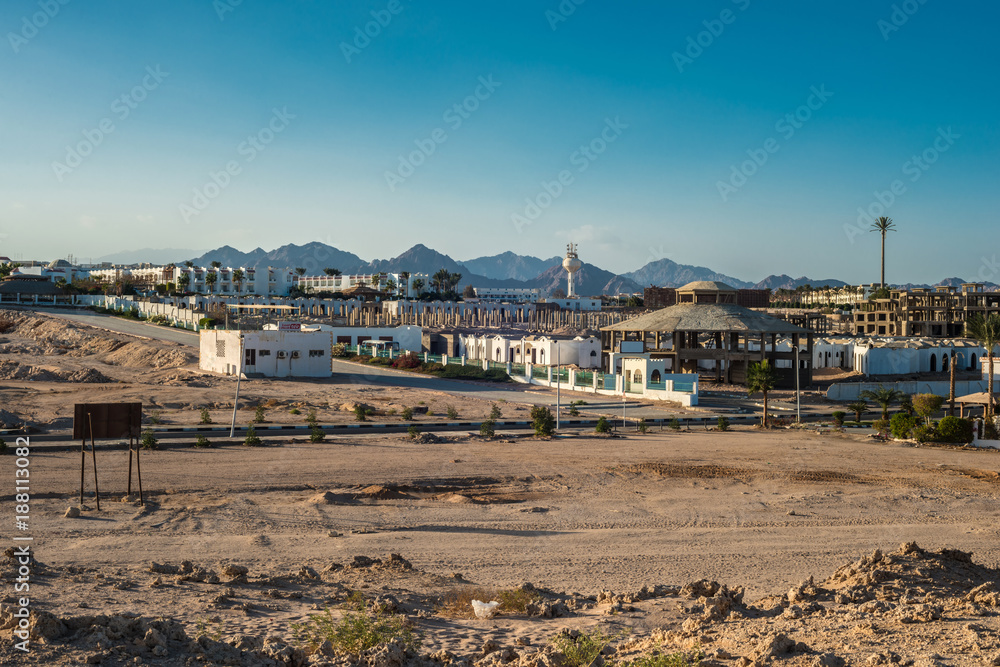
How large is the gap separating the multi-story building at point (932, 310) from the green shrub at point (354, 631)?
115694 mm

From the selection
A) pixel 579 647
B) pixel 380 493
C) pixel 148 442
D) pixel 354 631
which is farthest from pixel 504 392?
pixel 579 647

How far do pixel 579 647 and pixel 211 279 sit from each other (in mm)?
139650

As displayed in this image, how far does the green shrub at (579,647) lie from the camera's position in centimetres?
855

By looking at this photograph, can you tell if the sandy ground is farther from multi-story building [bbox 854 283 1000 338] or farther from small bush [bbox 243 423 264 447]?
multi-story building [bbox 854 283 1000 338]

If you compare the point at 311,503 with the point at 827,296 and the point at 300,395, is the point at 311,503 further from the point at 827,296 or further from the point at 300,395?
the point at 827,296

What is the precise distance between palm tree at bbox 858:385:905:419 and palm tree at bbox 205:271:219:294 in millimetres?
116783

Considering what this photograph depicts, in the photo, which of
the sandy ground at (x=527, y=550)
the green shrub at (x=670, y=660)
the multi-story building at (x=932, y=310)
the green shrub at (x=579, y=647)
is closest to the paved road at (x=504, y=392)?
the sandy ground at (x=527, y=550)

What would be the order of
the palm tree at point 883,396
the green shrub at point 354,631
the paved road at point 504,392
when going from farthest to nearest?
1. the paved road at point 504,392
2. the palm tree at point 883,396
3. the green shrub at point 354,631

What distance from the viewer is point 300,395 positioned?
4438 centimetres

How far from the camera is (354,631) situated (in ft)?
30.3

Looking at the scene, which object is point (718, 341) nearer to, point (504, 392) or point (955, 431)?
point (504, 392)

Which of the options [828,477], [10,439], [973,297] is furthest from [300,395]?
[973,297]

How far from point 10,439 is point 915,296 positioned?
386ft

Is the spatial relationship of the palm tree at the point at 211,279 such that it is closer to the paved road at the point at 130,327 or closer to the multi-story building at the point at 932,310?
the paved road at the point at 130,327
